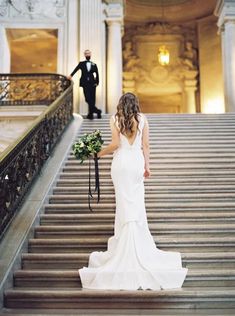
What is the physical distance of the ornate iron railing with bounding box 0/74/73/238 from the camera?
15.9 feet

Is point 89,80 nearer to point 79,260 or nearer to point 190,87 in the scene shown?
point 79,260

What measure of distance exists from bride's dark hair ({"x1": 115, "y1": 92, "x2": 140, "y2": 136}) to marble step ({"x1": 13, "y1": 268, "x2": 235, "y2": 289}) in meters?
1.53

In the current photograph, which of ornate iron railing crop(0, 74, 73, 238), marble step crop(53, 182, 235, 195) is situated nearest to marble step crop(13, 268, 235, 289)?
ornate iron railing crop(0, 74, 73, 238)

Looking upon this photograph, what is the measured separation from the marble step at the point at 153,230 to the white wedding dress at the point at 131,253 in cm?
65

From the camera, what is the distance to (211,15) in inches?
711

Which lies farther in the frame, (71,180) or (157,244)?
(71,180)

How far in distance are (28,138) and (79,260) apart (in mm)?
1938

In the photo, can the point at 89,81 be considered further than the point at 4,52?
No

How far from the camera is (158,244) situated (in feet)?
16.2

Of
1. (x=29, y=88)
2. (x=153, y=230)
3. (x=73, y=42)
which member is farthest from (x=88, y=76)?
(x=153, y=230)

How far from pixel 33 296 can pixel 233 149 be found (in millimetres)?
5108

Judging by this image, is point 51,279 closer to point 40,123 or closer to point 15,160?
point 15,160

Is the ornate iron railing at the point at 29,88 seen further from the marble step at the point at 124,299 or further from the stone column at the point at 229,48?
the marble step at the point at 124,299

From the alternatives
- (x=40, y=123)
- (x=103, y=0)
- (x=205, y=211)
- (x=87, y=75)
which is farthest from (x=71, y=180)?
(x=103, y=0)
